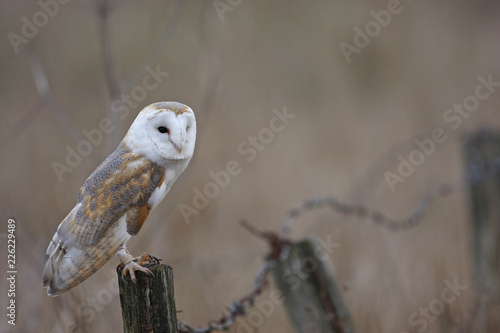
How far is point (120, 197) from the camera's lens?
124 cm

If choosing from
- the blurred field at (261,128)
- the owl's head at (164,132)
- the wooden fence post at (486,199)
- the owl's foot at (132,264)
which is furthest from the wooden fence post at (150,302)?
the wooden fence post at (486,199)

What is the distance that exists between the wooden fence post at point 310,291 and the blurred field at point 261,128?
1.75 feet

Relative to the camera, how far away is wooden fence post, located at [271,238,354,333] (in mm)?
2135

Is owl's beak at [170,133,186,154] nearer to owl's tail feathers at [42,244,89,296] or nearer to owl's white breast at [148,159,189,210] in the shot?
owl's white breast at [148,159,189,210]

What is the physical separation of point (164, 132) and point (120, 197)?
0.53ft

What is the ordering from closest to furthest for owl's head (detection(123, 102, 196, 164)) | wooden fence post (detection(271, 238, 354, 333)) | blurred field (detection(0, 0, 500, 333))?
owl's head (detection(123, 102, 196, 164)) < wooden fence post (detection(271, 238, 354, 333)) < blurred field (detection(0, 0, 500, 333))

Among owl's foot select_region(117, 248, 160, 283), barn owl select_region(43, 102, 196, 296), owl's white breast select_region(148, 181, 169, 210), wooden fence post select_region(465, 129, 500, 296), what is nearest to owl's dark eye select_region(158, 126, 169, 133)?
barn owl select_region(43, 102, 196, 296)

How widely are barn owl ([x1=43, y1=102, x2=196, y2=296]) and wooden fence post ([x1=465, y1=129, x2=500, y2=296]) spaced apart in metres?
2.19

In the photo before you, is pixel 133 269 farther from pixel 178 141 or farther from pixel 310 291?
pixel 310 291

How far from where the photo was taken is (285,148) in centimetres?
570

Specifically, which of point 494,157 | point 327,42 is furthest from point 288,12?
point 494,157

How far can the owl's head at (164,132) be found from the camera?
121 cm

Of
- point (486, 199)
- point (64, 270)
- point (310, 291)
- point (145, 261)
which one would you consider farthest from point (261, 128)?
point (64, 270)

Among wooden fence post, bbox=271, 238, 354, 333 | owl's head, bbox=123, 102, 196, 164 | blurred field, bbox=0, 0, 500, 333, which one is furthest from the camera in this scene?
blurred field, bbox=0, 0, 500, 333
